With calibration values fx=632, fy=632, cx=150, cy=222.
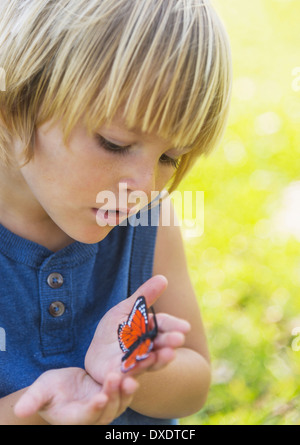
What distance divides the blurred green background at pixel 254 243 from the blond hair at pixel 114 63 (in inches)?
10.7

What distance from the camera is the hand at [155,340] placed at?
865 millimetres

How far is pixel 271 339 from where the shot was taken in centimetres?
188

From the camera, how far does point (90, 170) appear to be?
106 cm

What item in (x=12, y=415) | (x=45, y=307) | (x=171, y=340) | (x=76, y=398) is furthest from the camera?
(x=45, y=307)

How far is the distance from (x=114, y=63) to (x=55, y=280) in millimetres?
450

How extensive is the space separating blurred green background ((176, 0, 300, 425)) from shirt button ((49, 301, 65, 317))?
2.02ft

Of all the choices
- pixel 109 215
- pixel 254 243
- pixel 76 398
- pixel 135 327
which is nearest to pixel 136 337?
pixel 135 327

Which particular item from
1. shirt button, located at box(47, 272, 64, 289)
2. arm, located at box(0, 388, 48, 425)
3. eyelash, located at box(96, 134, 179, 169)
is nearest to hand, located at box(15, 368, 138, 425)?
arm, located at box(0, 388, 48, 425)

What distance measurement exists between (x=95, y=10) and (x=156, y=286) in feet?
1.52

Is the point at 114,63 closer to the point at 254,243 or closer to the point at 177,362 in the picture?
the point at 177,362

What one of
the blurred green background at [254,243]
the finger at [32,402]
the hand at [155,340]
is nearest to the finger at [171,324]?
the hand at [155,340]

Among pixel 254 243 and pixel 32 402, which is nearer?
pixel 32 402

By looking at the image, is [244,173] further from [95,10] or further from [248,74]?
[95,10]
